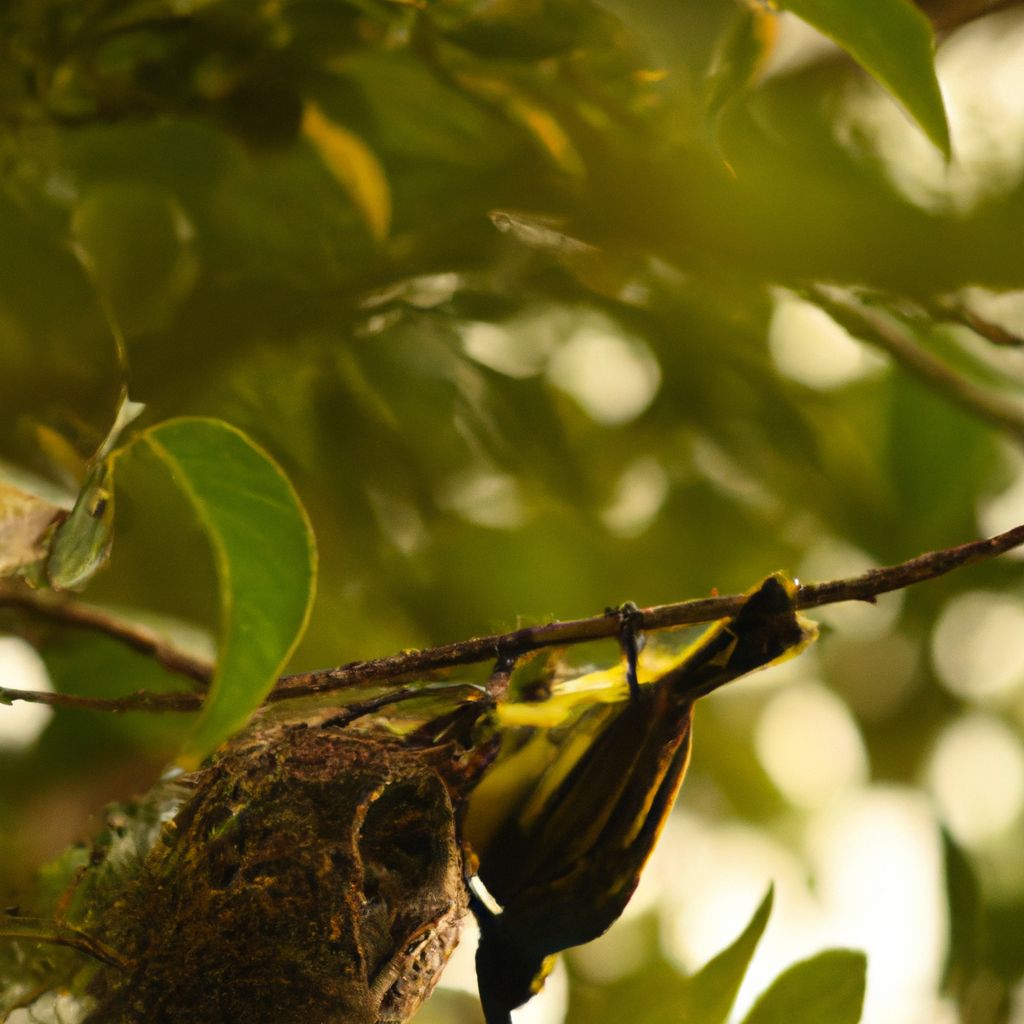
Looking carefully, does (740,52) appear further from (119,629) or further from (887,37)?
(119,629)

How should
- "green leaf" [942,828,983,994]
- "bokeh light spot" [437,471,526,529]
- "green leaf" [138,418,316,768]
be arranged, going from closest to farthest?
1. "green leaf" [138,418,316,768]
2. "green leaf" [942,828,983,994]
3. "bokeh light spot" [437,471,526,529]

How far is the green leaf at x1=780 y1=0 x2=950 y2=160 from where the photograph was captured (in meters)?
0.35

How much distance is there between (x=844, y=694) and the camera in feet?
3.83

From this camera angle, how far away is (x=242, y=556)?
1.02 ft

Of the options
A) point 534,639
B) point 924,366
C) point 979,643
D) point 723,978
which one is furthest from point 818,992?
point 979,643

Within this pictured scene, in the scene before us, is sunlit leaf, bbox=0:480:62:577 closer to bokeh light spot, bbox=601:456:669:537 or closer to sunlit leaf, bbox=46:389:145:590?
sunlit leaf, bbox=46:389:145:590

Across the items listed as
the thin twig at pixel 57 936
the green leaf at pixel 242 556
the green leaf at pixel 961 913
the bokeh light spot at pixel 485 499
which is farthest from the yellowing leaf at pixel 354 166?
the green leaf at pixel 961 913

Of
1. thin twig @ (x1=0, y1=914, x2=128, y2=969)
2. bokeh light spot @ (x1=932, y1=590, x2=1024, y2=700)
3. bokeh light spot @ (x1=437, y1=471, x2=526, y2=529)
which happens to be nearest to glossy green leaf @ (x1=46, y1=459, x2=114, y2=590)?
thin twig @ (x1=0, y1=914, x2=128, y2=969)

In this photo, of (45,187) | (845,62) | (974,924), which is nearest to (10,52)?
(45,187)

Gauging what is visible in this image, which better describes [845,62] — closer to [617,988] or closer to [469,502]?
[469,502]

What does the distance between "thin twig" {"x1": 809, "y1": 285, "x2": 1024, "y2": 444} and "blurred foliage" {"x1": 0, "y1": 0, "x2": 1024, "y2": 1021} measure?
2 centimetres

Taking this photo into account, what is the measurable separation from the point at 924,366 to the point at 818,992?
0.45 m

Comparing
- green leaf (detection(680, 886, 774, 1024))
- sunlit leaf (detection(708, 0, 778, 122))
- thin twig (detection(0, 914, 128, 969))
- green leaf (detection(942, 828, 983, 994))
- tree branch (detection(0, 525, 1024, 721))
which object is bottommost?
green leaf (detection(942, 828, 983, 994))

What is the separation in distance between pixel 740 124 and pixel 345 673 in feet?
1.18
